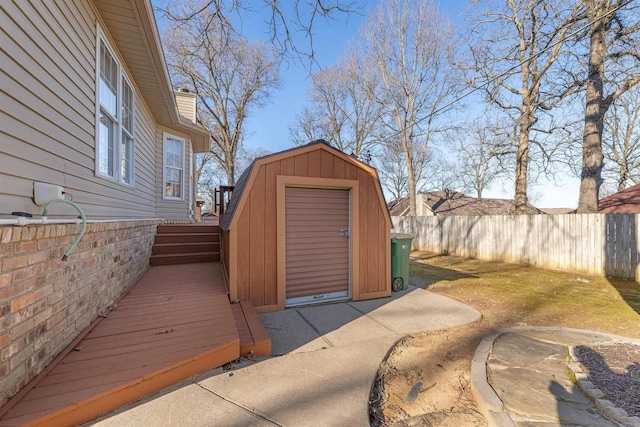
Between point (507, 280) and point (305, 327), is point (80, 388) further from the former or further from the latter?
point (507, 280)

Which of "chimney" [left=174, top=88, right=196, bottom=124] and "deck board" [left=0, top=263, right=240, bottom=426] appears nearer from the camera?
"deck board" [left=0, top=263, right=240, bottom=426]

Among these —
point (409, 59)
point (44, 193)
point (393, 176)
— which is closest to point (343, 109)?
point (409, 59)

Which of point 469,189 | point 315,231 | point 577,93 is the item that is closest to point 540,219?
point 577,93

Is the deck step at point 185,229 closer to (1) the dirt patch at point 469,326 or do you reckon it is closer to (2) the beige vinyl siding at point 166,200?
(2) the beige vinyl siding at point 166,200

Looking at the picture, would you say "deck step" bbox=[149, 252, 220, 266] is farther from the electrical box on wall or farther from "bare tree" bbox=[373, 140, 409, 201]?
"bare tree" bbox=[373, 140, 409, 201]

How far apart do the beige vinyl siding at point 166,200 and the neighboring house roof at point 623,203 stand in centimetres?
1683

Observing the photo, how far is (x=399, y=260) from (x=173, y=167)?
6.80 meters

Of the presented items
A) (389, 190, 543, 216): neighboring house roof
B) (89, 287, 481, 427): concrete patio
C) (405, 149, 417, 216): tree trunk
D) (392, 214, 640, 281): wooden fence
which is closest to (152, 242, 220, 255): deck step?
(89, 287, 481, 427): concrete patio

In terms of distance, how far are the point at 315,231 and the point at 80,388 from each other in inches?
134

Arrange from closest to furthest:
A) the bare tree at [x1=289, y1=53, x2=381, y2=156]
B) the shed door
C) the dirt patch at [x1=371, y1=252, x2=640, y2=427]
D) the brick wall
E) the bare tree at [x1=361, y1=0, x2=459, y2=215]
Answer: the brick wall
the dirt patch at [x1=371, y1=252, x2=640, y2=427]
the shed door
the bare tree at [x1=361, y1=0, x2=459, y2=215]
the bare tree at [x1=289, y1=53, x2=381, y2=156]

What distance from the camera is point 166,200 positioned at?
25.4 ft

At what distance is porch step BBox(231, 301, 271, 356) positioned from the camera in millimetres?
2867

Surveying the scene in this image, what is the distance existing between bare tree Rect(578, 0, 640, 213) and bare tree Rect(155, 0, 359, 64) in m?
9.24

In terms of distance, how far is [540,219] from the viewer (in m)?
8.92
